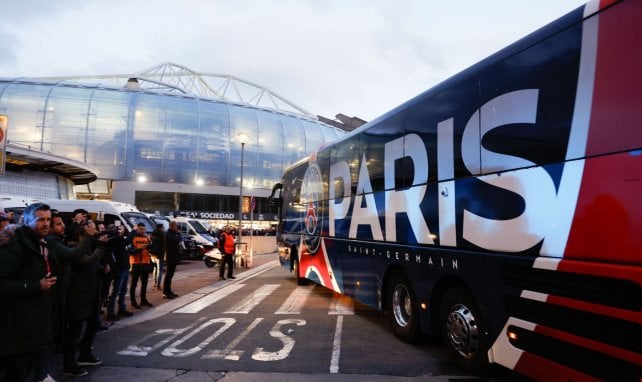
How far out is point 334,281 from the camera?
9.87 m

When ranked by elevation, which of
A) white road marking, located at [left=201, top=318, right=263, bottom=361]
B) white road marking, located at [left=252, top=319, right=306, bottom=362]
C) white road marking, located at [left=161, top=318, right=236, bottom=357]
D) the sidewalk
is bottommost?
the sidewalk

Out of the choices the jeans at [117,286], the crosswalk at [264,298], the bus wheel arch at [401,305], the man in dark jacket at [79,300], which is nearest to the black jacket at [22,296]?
the man in dark jacket at [79,300]

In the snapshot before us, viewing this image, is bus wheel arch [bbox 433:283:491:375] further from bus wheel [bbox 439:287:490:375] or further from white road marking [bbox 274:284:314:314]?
white road marking [bbox 274:284:314:314]

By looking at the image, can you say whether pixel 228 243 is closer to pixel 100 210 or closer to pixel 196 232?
pixel 100 210

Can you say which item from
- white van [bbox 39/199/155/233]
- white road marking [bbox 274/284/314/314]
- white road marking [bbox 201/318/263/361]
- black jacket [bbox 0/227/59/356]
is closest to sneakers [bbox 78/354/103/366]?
white road marking [bbox 201/318/263/361]

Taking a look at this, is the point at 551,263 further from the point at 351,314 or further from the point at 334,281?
the point at 334,281

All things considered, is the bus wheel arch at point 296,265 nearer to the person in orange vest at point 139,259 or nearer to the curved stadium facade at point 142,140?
the person in orange vest at point 139,259

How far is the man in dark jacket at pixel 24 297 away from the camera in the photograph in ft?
11.8

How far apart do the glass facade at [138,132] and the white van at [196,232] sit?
37.6 m

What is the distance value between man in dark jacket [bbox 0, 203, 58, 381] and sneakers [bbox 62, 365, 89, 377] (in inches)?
63.6

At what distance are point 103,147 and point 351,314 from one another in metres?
61.1

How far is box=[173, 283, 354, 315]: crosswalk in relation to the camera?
31.3ft

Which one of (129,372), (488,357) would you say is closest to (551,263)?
(488,357)

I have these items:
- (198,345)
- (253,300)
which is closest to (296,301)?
(253,300)
